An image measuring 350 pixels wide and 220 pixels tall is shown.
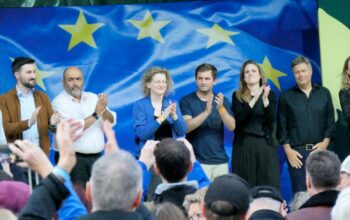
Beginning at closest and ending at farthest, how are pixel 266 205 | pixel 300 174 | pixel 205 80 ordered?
pixel 266 205, pixel 205 80, pixel 300 174

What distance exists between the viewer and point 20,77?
810 cm

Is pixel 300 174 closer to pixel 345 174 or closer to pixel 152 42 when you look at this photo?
pixel 152 42

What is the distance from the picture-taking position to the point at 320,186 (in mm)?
4555

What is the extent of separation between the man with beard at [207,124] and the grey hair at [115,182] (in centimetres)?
503

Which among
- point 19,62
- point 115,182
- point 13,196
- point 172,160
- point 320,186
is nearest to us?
point 115,182

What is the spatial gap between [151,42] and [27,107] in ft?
5.26

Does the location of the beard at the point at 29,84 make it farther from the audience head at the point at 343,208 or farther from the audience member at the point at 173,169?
the audience head at the point at 343,208

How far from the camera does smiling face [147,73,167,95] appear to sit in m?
8.16

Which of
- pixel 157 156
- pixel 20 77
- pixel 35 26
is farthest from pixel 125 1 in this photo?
pixel 157 156

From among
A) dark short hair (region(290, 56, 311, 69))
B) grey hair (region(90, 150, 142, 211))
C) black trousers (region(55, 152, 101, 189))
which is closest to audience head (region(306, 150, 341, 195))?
grey hair (region(90, 150, 142, 211))

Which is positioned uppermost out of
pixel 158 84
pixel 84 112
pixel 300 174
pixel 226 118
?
pixel 158 84

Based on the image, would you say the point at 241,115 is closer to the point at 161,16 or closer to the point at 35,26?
the point at 161,16

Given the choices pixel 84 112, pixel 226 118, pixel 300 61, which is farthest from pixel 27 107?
pixel 300 61

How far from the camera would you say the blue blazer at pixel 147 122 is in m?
7.97
